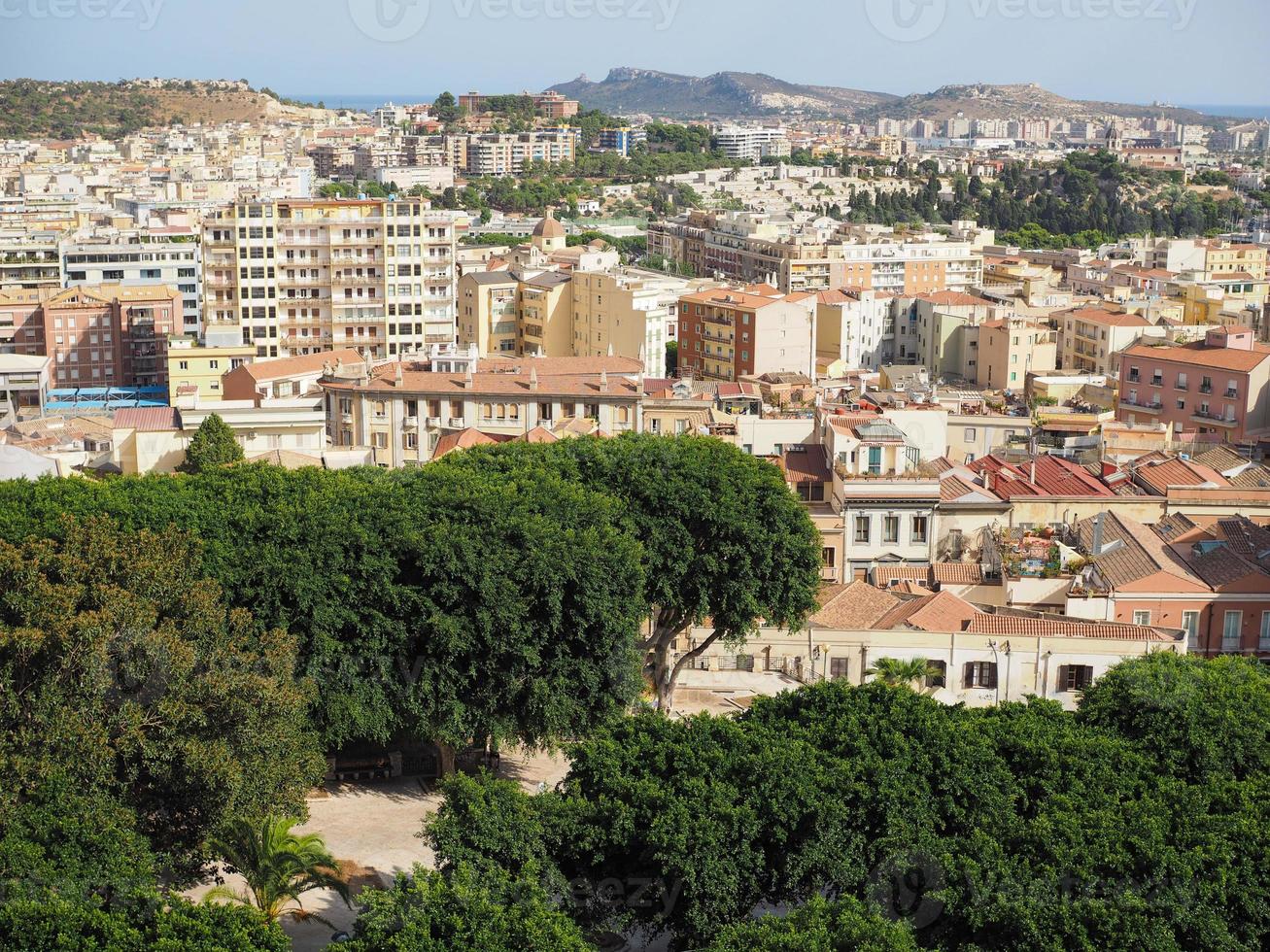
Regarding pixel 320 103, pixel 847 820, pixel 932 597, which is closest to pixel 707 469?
pixel 932 597

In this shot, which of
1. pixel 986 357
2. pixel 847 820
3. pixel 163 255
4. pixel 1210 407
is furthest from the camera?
pixel 163 255

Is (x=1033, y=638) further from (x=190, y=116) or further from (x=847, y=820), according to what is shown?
(x=190, y=116)

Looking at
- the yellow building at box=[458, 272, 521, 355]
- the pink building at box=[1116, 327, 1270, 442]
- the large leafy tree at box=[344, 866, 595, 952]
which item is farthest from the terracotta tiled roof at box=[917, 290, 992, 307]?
the large leafy tree at box=[344, 866, 595, 952]

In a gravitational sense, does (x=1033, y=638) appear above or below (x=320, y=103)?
below

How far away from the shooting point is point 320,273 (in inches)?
2164

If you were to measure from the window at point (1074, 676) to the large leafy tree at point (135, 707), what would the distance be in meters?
10.9

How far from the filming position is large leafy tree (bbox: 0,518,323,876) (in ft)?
52.0

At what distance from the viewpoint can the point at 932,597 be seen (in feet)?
80.9

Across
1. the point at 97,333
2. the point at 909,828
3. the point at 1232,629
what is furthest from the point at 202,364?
the point at 909,828

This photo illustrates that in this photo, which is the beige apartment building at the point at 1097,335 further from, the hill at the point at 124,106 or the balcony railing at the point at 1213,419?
the hill at the point at 124,106

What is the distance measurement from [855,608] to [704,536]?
3.01 metres

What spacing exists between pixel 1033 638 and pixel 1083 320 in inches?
1387

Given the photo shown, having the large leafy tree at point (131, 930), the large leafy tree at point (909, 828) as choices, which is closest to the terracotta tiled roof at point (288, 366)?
the large leafy tree at point (909, 828)

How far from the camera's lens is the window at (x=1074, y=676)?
23266 mm
